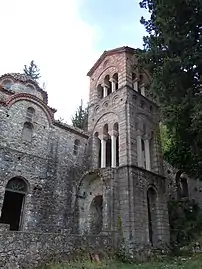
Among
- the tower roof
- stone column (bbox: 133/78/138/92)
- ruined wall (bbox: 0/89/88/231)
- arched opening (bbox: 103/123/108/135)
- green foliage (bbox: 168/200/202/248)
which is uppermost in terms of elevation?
the tower roof

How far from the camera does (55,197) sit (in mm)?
13906

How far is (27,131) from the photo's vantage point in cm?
1450

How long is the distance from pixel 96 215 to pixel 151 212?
2953 mm

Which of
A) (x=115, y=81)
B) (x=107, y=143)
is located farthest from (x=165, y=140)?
(x=115, y=81)

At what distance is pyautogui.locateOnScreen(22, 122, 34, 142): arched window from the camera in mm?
14227

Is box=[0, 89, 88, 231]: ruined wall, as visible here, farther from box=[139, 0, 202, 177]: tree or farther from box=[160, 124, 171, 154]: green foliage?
box=[139, 0, 202, 177]: tree

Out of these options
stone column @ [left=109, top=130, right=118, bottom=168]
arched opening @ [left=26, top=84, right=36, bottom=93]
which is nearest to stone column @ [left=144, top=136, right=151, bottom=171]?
stone column @ [left=109, top=130, right=118, bottom=168]

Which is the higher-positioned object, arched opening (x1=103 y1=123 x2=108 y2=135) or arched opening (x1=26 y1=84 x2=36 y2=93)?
arched opening (x1=26 y1=84 x2=36 y2=93)

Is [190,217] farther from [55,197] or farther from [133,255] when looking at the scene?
[55,197]

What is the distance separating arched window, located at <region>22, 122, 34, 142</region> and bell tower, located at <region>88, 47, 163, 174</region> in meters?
4.01

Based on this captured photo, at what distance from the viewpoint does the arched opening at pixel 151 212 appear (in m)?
13.2

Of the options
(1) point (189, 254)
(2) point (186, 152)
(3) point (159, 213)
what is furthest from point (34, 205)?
(2) point (186, 152)

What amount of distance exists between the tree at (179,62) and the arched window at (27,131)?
7.12 m

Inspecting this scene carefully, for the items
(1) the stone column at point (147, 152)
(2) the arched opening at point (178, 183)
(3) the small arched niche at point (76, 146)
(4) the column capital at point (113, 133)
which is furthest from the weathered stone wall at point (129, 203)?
(2) the arched opening at point (178, 183)
